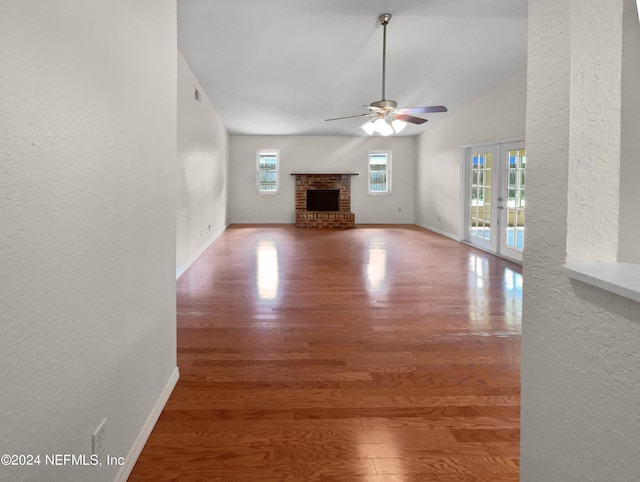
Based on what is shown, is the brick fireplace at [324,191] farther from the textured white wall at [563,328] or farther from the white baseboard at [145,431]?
the textured white wall at [563,328]

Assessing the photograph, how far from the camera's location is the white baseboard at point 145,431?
5.30ft

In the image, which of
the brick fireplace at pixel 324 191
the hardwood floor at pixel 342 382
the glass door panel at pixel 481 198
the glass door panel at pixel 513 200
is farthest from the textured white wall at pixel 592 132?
the brick fireplace at pixel 324 191

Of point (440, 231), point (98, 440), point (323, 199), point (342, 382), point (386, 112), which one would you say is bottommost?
point (342, 382)

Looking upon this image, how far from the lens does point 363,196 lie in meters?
12.2

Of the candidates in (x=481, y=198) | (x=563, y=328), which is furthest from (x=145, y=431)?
(x=481, y=198)

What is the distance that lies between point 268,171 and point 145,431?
1047 centimetres

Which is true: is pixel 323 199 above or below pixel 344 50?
below

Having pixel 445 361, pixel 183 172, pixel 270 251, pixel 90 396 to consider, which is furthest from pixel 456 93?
pixel 90 396

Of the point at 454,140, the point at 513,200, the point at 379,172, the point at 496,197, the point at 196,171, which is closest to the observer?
the point at 196,171

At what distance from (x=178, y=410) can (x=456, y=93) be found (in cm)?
705

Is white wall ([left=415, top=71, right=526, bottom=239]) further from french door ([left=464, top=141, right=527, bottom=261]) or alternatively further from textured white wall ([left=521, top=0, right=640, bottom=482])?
textured white wall ([left=521, top=0, right=640, bottom=482])

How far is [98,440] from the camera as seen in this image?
1.40 metres

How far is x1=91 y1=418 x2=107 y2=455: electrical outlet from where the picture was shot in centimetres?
136

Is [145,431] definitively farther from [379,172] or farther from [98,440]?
[379,172]
